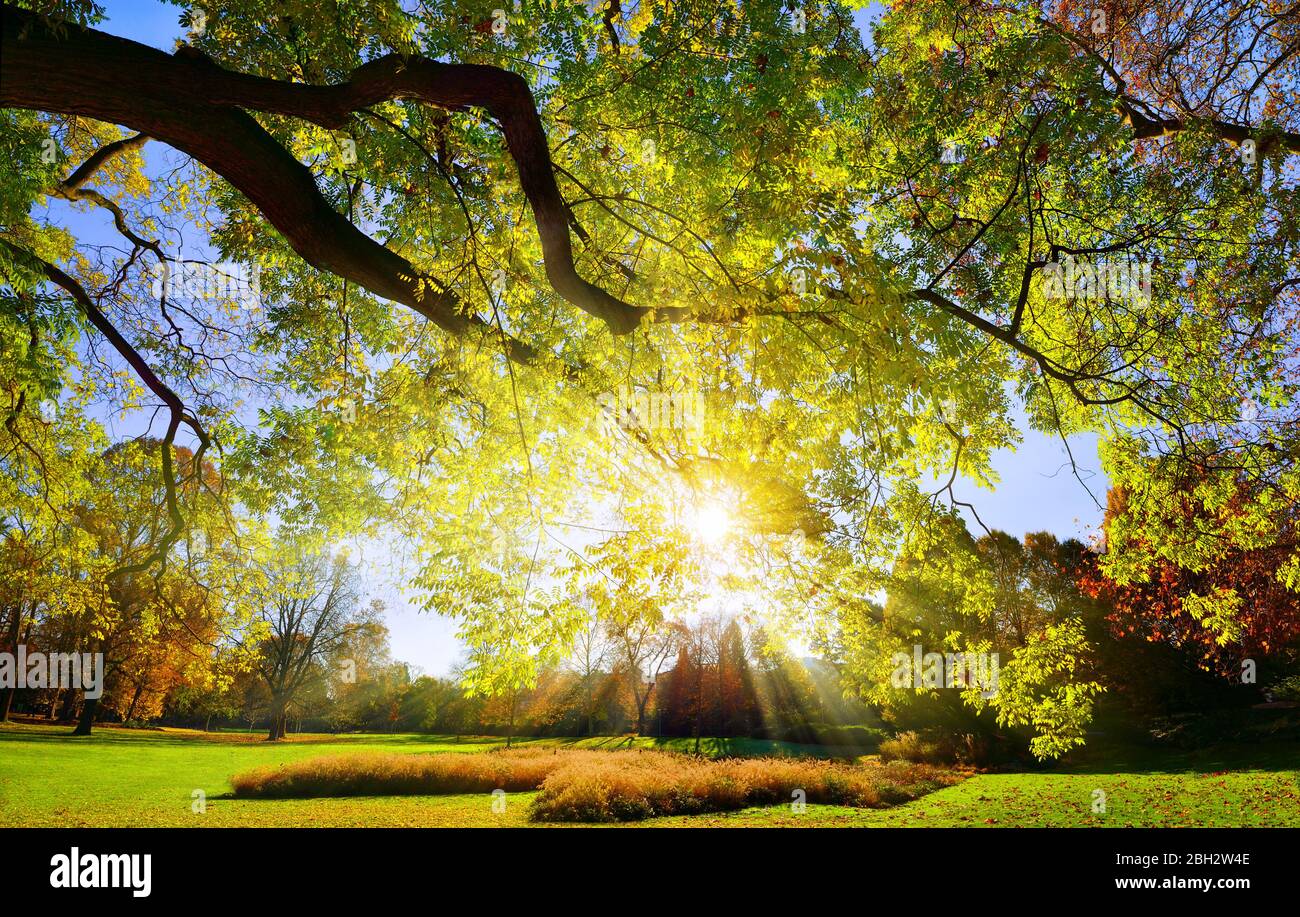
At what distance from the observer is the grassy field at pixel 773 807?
38.4ft

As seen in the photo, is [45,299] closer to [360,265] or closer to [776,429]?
[360,265]

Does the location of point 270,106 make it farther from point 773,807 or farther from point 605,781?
point 773,807

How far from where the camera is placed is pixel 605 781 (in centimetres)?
1423

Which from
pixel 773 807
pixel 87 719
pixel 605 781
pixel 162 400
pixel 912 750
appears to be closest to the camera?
pixel 162 400

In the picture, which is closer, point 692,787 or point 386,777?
point 692,787

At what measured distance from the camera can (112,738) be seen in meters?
27.2

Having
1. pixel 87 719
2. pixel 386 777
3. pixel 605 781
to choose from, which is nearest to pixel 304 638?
pixel 87 719

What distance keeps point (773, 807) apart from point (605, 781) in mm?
3969

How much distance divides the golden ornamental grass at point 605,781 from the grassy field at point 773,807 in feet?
2.20

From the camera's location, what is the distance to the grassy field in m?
11.7

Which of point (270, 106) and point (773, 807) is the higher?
point (270, 106)

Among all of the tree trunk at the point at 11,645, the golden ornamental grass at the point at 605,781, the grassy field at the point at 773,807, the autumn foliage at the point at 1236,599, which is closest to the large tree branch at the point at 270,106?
the autumn foliage at the point at 1236,599
